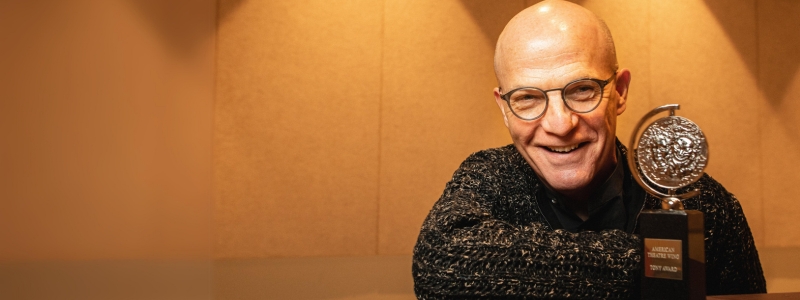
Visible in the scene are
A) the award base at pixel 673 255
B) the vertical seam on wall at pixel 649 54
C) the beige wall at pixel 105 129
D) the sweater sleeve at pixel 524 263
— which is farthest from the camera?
the vertical seam on wall at pixel 649 54

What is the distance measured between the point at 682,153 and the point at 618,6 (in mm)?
4176

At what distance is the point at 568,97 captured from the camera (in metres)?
1.40

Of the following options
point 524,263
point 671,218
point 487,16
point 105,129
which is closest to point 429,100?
point 487,16

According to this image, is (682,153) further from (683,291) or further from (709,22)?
(709,22)

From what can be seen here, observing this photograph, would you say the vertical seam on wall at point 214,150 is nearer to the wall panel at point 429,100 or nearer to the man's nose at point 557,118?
the wall panel at point 429,100

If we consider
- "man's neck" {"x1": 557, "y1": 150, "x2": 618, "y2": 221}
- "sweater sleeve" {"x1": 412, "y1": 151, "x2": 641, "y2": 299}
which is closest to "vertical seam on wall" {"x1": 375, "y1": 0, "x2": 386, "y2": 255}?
"man's neck" {"x1": 557, "y1": 150, "x2": 618, "y2": 221}

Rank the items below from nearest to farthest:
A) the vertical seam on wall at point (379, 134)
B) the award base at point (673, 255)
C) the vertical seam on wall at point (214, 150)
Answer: the award base at point (673, 255) < the vertical seam on wall at point (214, 150) < the vertical seam on wall at point (379, 134)

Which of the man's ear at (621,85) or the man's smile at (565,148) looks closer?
the man's smile at (565,148)

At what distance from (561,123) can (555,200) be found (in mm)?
259

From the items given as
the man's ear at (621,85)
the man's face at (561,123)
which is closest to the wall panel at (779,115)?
the man's ear at (621,85)

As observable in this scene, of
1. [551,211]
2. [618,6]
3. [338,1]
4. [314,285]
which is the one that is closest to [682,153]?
[551,211]

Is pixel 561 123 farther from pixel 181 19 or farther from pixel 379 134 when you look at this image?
pixel 379 134

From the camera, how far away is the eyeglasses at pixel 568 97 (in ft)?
4.56

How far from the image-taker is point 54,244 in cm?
306
